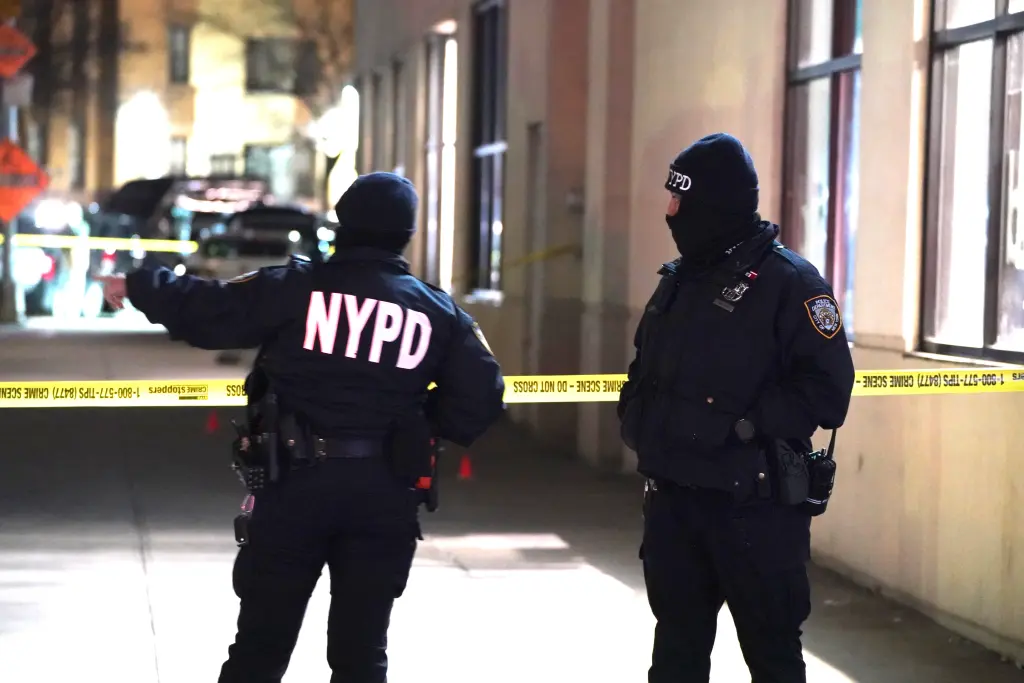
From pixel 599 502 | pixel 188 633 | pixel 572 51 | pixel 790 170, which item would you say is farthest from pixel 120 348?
pixel 188 633


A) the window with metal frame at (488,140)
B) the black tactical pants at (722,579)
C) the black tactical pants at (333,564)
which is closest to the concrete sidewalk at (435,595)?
the black tactical pants at (333,564)

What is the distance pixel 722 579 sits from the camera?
460 cm

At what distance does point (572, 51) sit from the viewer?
14.1m

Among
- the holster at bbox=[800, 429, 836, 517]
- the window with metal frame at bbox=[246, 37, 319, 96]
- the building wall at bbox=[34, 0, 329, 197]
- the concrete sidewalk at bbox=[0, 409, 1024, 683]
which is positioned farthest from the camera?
the building wall at bbox=[34, 0, 329, 197]

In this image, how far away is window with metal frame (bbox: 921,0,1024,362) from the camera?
7.16 meters

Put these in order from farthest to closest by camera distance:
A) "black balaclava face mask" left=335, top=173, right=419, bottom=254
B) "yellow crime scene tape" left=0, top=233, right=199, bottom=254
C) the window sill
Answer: "yellow crime scene tape" left=0, top=233, right=199, bottom=254, the window sill, "black balaclava face mask" left=335, top=173, right=419, bottom=254

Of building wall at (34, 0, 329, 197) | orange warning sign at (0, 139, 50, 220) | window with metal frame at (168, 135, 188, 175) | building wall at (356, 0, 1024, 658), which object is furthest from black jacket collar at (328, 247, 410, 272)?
window with metal frame at (168, 135, 188, 175)

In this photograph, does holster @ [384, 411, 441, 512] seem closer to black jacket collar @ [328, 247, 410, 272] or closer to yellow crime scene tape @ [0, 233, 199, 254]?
black jacket collar @ [328, 247, 410, 272]

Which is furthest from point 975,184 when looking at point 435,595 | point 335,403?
point 335,403

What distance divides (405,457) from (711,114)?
650 centimetres

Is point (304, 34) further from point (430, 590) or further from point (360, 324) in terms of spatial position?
point (360, 324)

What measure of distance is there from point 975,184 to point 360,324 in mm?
3802

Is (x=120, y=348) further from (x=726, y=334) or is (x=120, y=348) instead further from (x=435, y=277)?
(x=726, y=334)

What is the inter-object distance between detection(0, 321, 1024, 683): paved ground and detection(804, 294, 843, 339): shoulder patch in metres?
2.34
